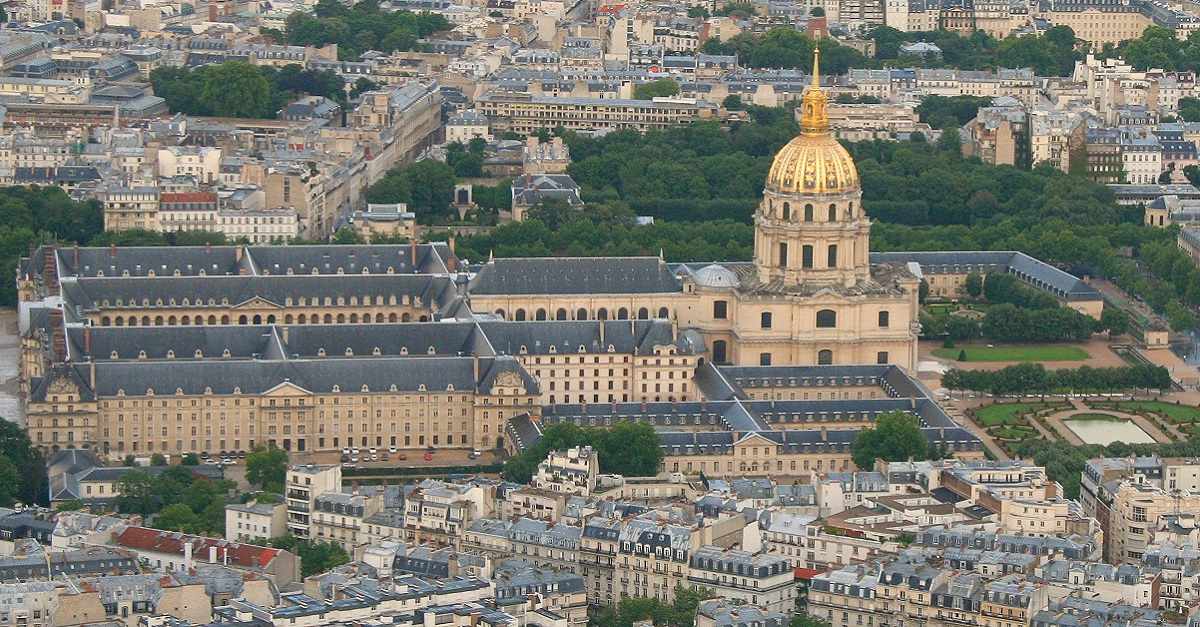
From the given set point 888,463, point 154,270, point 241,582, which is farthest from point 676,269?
point 241,582

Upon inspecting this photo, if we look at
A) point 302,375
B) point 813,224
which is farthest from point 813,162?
point 302,375

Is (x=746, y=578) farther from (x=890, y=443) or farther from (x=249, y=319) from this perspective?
(x=249, y=319)

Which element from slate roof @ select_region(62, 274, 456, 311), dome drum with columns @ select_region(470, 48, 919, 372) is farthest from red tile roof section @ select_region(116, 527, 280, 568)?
dome drum with columns @ select_region(470, 48, 919, 372)

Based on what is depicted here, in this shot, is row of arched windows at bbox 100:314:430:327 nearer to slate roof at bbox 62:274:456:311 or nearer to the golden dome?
slate roof at bbox 62:274:456:311

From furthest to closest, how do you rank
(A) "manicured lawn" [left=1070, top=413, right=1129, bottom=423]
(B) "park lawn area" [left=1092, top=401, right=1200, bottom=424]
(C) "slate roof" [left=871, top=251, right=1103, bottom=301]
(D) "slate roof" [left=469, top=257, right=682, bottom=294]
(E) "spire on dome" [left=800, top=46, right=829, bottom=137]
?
(C) "slate roof" [left=871, top=251, right=1103, bottom=301], (D) "slate roof" [left=469, top=257, right=682, bottom=294], (E) "spire on dome" [left=800, top=46, right=829, bottom=137], (B) "park lawn area" [left=1092, top=401, right=1200, bottom=424], (A) "manicured lawn" [left=1070, top=413, right=1129, bottom=423]

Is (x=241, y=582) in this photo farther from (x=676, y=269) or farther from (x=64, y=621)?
(x=676, y=269)

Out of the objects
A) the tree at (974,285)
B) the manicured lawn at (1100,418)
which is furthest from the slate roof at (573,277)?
the manicured lawn at (1100,418)

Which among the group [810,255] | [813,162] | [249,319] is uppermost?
[813,162]
